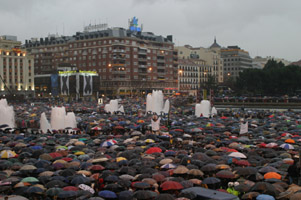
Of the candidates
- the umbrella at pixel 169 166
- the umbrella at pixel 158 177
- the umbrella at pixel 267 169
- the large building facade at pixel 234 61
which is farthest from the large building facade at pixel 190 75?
the umbrella at pixel 158 177

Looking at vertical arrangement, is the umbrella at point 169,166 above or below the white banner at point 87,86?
below

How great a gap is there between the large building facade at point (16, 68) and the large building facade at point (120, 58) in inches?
440

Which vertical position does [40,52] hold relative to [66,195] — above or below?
above

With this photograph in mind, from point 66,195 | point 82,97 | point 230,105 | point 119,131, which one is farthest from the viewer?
point 82,97

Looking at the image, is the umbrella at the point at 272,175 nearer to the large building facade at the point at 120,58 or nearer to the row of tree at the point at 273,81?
the row of tree at the point at 273,81

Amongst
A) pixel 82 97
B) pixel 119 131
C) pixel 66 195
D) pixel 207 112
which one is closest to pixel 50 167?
pixel 66 195

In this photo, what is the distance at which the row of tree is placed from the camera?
8188 cm

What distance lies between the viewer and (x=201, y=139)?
2794cm

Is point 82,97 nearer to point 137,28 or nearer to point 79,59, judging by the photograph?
point 79,59

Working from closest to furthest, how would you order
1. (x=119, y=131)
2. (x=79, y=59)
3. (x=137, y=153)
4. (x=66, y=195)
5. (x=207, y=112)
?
(x=66, y=195) < (x=137, y=153) < (x=119, y=131) < (x=207, y=112) < (x=79, y=59)

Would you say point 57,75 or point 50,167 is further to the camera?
point 57,75

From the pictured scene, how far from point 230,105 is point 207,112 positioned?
85.5 ft

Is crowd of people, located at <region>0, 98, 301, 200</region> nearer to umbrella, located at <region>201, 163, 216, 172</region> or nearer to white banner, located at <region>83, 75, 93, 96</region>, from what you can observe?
umbrella, located at <region>201, 163, 216, 172</region>

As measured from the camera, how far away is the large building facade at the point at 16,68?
12175 centimetres
